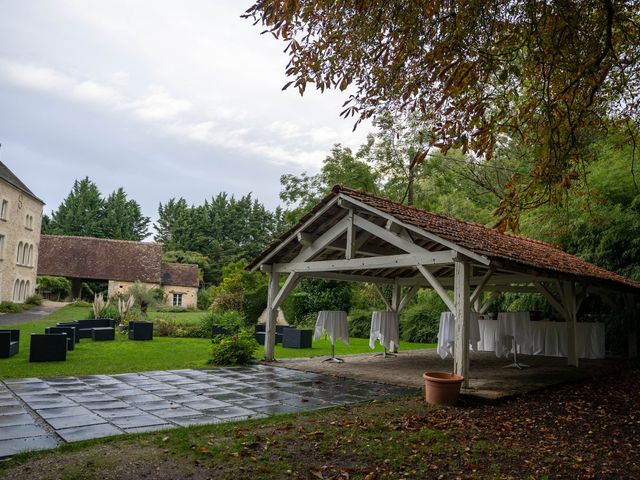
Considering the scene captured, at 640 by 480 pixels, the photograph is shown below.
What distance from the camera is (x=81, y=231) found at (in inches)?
1933

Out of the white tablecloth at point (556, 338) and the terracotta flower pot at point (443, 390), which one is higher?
the white tablecloth at point (556, 338)

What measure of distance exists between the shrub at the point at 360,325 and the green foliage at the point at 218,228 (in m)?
29.0

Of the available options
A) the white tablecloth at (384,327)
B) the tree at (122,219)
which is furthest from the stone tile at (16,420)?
the tree at (122,219)

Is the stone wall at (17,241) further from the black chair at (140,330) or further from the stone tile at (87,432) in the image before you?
the stone tile at (87,432)

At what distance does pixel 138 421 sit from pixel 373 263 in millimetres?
4852

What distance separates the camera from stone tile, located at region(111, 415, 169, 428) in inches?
198

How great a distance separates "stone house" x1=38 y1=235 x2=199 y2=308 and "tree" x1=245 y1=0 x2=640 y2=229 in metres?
30.9

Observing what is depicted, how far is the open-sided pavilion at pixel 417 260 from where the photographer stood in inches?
290

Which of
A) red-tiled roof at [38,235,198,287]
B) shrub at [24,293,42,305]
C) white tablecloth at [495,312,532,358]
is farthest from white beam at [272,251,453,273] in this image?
red-tiled roof at [38,235,198,287]

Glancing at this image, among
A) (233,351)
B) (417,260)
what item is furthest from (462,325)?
(233,351)

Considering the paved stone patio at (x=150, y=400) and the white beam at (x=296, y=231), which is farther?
the white beam at (x=296, y=231)

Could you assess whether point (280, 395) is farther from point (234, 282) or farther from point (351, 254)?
point (234, 282)

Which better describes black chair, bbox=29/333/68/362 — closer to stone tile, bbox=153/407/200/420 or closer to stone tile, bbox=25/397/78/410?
stone tile, bbox=25/397/78/410

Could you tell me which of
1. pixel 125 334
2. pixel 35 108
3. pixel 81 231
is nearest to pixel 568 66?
pixel 35 108
